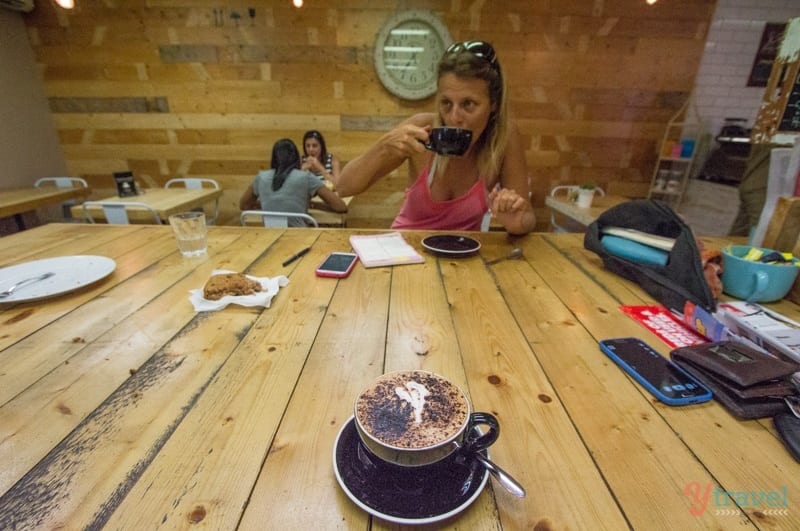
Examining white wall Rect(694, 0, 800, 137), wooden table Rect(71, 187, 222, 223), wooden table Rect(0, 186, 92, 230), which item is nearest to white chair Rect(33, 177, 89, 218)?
wooden table Rect(0, 186, 92, 230)

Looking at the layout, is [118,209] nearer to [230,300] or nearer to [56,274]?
[56,274]

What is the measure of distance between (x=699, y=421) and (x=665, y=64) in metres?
4.40

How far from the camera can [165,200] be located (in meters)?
2.74

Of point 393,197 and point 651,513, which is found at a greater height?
point 651,513

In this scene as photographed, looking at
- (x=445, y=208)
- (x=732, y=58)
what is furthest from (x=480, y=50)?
(x=732, y=58)

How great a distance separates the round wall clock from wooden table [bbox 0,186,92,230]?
3084 mm

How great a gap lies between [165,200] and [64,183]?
5.88 ft

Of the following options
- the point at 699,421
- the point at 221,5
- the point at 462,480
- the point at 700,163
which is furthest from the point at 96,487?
the point at 700,163

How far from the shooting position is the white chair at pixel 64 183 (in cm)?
351

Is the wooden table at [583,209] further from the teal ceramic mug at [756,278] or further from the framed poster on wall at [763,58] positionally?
the framed poster on wall at [763,58]

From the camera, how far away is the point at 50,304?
860 mm

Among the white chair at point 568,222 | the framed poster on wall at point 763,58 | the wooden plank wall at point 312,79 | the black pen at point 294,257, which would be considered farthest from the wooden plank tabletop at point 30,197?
the framed poster on wall at point 763,58

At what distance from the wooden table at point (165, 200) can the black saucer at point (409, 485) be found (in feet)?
8.43

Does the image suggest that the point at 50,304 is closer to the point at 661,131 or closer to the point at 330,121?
the point at 330,121
